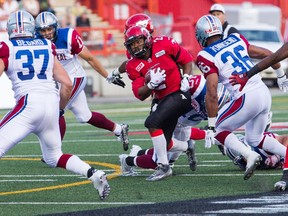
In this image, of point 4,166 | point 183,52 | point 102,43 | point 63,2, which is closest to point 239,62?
point 183,52

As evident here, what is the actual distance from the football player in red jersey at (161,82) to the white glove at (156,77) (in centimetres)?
1

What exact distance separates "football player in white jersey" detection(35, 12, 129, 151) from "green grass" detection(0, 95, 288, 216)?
1.42 feet

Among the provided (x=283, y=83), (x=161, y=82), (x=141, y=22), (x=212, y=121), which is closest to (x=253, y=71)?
(x=212, y=121)

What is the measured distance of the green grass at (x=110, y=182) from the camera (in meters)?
9.34

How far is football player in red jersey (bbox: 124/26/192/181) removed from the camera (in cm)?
1073

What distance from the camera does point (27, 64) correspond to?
9.48 metres

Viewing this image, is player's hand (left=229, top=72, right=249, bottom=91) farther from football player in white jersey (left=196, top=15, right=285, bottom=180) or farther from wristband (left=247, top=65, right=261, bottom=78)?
football player in white jersey (left=196, top=15, right=285, bottom=180)

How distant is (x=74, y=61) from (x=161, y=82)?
2.80m

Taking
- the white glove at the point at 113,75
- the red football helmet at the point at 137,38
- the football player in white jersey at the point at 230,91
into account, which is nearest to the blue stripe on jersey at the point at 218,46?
the football player in white jersey at the point at 230,91

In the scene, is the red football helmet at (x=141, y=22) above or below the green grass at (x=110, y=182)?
above

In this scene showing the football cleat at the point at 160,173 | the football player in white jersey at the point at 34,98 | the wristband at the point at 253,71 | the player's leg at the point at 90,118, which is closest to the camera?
the football player in white jersey at the point at 34,98

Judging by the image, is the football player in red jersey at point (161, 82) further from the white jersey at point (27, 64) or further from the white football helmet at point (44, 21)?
the white football helmet at point (44, 21)

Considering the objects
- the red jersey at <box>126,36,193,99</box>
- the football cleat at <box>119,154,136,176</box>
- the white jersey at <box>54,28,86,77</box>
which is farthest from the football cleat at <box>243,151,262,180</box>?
the white jersey at <box>54,28,86,77</box>

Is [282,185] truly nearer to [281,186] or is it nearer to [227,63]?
[281,186]
